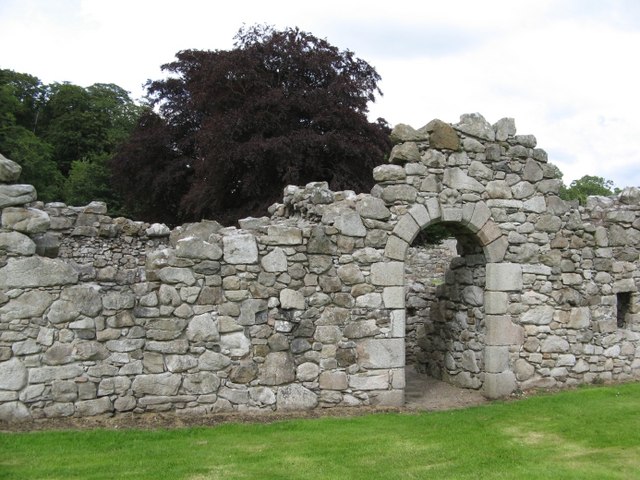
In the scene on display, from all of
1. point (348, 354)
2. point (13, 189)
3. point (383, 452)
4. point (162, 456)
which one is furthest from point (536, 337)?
point (13, 189)

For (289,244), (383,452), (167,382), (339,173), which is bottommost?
(383,452)

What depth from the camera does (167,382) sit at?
26.6 ft

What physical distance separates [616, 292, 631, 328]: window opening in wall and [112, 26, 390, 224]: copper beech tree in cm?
988

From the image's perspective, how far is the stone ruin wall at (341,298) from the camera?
771 centimetres

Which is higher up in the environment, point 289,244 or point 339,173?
point 339,173

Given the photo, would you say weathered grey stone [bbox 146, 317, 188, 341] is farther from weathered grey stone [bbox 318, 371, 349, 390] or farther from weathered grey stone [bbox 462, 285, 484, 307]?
weathered grey stone [bbox 462, 285, 484, 307]

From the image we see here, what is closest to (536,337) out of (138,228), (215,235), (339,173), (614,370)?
(614,370)

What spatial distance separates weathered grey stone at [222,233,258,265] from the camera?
331 inches

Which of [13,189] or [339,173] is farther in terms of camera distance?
[339,173]

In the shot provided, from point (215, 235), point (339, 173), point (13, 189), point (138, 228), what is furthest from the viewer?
point (339, 173)

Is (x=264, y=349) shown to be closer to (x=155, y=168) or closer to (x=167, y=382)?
(x=167, y=382)

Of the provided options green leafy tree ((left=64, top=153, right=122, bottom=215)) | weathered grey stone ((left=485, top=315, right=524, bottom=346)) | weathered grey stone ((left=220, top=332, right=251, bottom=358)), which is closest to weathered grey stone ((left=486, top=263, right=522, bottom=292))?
weathered grey stone ((left=485, top=315, right=524, bottom=346))

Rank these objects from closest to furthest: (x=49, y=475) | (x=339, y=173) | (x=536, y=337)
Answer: (x=49, y=475)
(x=536, y=337)
(x=339, y=173)

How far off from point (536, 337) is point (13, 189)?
8.04m
